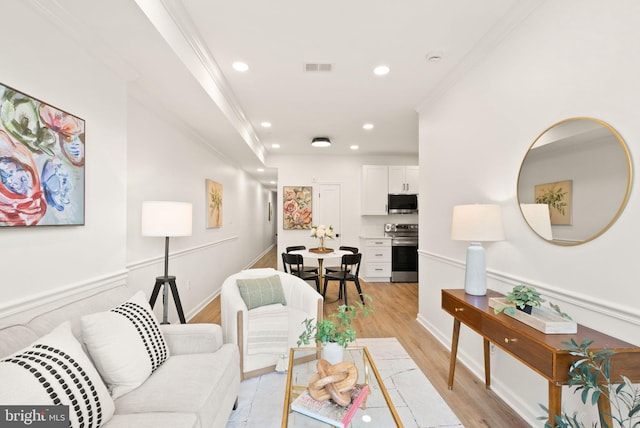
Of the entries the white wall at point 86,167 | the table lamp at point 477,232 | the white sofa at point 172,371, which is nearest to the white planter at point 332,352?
the white sofa at point 172,371

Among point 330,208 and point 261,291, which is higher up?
point 330,208

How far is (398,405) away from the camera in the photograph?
2.12m

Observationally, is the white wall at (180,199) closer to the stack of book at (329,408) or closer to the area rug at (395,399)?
the area rug at (395,399)

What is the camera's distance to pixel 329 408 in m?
1.39

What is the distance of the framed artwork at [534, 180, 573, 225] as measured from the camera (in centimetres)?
171

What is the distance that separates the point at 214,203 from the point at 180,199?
3.60ft

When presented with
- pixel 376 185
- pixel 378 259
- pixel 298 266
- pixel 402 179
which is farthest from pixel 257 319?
pixel 402 179

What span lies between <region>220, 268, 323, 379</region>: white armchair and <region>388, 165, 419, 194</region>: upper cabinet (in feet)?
13.5

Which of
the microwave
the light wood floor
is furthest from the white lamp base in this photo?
the microwave

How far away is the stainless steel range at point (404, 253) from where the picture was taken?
6184mm

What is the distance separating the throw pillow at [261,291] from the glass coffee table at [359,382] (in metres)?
0.82

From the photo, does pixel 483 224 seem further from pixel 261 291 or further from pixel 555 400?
pixel 261 291

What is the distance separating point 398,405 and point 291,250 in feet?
11.8

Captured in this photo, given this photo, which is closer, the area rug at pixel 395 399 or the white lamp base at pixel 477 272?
the area rug at pixel 395 399
